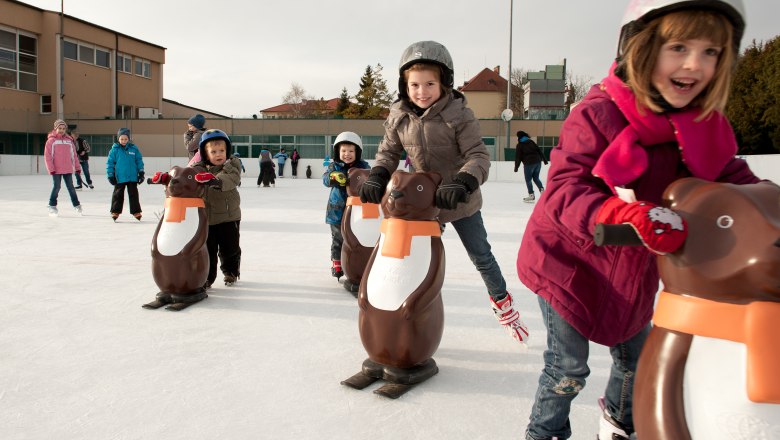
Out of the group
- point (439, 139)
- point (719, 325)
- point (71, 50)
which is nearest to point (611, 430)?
point (719, 325)

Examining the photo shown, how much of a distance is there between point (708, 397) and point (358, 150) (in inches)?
144

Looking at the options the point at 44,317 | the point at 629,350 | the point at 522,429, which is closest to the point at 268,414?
the point at 522,429

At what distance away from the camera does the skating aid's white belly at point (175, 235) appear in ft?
11.8

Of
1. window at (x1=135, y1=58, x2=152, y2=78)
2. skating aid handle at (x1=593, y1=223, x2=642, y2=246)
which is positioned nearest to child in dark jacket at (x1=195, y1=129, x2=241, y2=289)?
skating aid handle at (x1=593, y1=223, x2=642, y2=246)

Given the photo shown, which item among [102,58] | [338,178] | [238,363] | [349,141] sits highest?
[102,58]

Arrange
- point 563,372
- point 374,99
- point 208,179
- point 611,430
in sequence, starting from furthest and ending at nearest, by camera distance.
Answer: point 374,99
point 208,179
point 611,430
point 563,372

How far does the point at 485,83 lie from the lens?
52031 millimetres

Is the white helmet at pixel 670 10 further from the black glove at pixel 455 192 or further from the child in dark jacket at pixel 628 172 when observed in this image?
the black glove at pixel 455 192

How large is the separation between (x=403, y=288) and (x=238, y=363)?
90 centimetres

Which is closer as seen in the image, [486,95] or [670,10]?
[670,10]

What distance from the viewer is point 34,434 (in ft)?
6.26

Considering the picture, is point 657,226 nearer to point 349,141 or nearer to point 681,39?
point 681,39

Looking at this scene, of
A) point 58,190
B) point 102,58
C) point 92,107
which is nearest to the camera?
point 58,190

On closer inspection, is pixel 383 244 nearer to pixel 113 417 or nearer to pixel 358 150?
pixel 113 417
